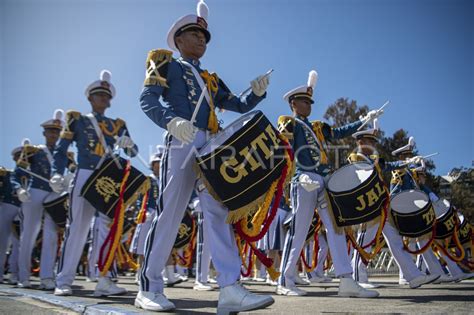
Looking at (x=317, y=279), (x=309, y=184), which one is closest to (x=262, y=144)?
(x=309, y=184)

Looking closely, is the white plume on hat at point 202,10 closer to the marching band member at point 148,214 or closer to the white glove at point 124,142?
the white glove at point 124,142

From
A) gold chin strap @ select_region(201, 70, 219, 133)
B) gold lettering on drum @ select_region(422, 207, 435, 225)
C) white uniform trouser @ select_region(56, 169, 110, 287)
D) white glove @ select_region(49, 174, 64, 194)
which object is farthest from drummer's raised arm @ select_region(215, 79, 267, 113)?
gold lettering on drum @ select_region(422, 207, 435, 225)

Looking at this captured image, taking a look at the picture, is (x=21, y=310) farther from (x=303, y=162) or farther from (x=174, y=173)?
(x=303, y=162)

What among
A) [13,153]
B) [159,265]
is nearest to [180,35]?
[159,265]

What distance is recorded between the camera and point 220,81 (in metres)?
3.99

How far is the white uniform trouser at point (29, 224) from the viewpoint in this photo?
7086 millimetres

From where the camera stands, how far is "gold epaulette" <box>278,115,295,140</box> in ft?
17.1

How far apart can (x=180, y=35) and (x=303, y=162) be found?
2124 mm

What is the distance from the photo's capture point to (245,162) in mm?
2979

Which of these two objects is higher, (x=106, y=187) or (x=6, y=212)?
(x=6, y=212)

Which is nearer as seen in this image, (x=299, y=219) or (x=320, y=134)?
(x=299, y=219)

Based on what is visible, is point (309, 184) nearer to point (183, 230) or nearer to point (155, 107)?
point (155, 107)

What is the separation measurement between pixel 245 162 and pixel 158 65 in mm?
1184

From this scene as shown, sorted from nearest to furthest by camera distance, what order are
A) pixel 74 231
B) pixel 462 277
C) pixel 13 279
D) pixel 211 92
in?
pixel 211 92
pixel 74 231
pixel 462 277
pixel 13 279
